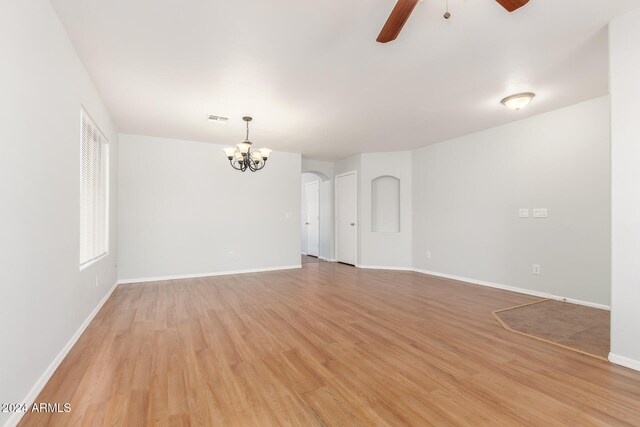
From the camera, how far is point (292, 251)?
6.58 metres

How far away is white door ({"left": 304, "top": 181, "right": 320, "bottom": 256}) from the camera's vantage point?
28.3 ft

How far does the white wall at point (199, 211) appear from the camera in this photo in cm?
515

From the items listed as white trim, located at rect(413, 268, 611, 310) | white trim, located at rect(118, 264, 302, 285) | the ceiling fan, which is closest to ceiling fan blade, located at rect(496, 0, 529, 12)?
the ceiling fan

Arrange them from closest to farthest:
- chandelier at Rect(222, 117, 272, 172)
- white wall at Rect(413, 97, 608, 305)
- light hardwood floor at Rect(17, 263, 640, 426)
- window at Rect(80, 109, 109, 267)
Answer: light hardwood floor at Rect(17, 263, 640, 426) → window at Rect(80, 109, 109, 267) → white wall at Rect(413, 97, 608, 305) → chandelier at Rect(222, 117, 272, 172)

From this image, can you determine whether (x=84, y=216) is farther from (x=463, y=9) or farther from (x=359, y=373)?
(x=463, y=9)

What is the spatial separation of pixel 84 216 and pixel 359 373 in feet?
10.7

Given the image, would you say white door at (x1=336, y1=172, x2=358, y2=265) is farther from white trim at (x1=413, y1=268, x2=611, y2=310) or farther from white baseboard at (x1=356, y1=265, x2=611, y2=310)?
white trim at (x1=413, y1=268, x2=611, y2=310)

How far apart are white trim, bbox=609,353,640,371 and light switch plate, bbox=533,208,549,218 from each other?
2.38 metres

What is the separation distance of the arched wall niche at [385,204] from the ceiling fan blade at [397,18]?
16.5 ft

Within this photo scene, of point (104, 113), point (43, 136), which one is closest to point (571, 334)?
point (43, 136)

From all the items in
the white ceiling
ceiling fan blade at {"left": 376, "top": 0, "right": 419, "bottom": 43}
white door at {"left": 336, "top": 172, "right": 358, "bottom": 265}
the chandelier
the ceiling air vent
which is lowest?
white door at {"left": 336, "top": 172, "right": 358, "bottom": 265}

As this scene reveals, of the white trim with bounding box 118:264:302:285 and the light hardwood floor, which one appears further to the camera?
the white trim with bounding box 118:264:302:285

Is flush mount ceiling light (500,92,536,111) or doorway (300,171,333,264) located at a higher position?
flush mount ceiling light (500,92,536,111)

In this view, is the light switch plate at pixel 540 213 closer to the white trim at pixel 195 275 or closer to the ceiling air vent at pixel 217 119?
the white trim at pixel 195 275
